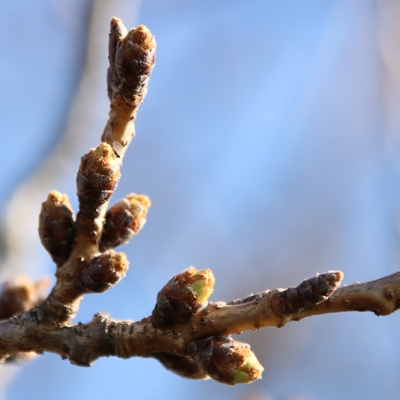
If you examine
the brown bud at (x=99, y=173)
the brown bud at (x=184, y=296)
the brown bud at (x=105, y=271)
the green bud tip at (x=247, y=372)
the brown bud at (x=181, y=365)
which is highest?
the brown bud at (x=99, y=173)

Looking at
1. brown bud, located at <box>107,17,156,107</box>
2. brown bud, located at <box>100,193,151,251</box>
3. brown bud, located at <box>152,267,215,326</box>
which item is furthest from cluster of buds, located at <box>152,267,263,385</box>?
brown bud, located at <box>107,17,156,107</box>

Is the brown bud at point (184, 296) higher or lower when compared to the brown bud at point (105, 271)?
lower

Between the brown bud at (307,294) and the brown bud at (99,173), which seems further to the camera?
the brown bud at (99,173)

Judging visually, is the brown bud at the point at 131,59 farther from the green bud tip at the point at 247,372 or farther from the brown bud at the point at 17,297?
the brown bud at the point at 17,297

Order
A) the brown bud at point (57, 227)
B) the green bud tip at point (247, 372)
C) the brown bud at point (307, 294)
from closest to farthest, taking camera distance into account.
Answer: the brown bud at point (307, 294) < the green bud tip at point (247, 372) < the brown bud at point (57, 227)

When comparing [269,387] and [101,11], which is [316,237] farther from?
[101,11]

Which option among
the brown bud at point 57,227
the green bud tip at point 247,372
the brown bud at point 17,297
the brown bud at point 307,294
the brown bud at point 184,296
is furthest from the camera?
the brown bud at point 17,297

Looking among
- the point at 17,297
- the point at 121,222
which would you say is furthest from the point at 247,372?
the point at 17,297

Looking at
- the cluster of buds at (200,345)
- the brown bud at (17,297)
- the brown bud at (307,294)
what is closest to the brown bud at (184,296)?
the cluster of buds at (200,345)
